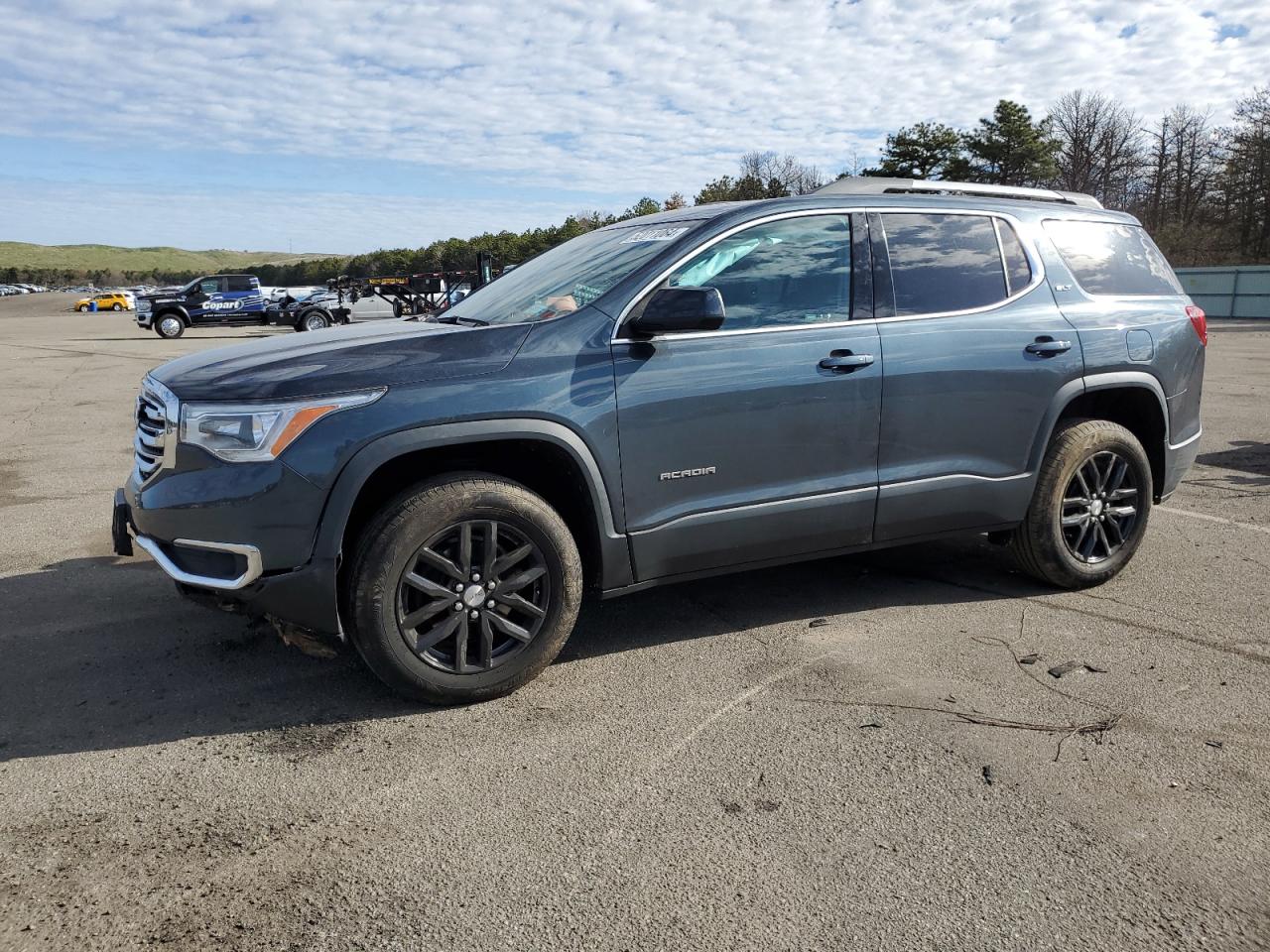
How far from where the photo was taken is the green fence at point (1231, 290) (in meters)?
35.5

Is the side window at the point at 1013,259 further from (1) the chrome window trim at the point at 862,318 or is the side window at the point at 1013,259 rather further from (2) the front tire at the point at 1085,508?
(2) the front tire at the point at 1085,508

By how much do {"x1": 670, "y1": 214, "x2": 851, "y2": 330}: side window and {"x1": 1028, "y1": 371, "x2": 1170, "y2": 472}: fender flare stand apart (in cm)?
118

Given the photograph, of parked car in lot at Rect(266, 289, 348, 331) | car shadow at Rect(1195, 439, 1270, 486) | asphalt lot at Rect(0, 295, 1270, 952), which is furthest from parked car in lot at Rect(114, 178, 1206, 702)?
parked car in lot at Rect(266, 289, 348, 331)

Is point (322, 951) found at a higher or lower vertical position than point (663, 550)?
lower

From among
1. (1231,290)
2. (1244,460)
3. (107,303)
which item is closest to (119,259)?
(107,303)

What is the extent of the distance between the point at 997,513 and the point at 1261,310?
37.5 m

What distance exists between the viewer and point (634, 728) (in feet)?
11.5

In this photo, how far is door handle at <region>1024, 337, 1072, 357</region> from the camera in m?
4.58

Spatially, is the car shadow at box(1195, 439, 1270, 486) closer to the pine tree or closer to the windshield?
the windshield

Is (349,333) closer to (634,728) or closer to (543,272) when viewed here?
(543,272)

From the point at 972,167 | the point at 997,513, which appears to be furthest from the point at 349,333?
the point at 972,167

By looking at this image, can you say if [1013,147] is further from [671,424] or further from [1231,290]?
[671,424]

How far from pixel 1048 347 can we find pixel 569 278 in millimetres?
2217

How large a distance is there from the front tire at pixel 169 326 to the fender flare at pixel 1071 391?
30931 mm
